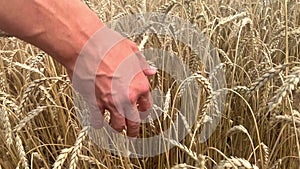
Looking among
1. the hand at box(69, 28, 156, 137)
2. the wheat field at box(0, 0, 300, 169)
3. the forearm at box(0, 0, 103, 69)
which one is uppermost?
the forearm at box(0, 0, 103, 69)

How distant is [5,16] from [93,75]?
0.53ft

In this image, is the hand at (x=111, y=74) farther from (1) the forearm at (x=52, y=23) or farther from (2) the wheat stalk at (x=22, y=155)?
(2) the wheat stalk at (x=22, y=155)

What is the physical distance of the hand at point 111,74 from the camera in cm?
70

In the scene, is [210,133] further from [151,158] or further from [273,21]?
[273,21]

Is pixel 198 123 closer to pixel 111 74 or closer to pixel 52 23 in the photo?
pixel 111 74

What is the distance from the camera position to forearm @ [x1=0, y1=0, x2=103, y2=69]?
679 millimetres

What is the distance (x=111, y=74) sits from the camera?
0.70 m

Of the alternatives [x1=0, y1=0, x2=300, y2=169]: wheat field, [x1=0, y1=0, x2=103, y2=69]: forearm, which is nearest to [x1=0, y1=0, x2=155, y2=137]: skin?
[x1=0, y1=0, x2=103, y2=69]: forearm

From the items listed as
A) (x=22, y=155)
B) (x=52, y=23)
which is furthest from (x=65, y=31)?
(x=22, y=155)

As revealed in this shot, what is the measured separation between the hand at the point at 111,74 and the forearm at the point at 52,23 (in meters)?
0.02

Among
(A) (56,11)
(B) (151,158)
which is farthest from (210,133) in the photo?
(A) (56,11)

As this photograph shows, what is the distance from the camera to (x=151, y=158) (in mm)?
1098

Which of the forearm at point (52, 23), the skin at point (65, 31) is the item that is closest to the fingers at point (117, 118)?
the skin at point (65, 31)

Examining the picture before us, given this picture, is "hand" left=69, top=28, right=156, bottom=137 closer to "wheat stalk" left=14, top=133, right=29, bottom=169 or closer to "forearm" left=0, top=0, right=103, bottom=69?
"forearm" left=0, top=0, right=103, bottom=69
